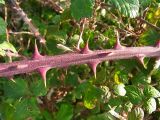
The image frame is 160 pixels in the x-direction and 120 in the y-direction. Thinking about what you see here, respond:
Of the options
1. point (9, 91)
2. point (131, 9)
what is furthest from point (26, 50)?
point (131, 9)

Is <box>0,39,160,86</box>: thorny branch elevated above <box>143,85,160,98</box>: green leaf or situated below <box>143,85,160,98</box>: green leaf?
above

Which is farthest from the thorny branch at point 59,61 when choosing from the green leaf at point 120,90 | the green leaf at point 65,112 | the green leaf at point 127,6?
the green leaf at point 65,112

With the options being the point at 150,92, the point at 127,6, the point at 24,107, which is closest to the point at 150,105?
the point at 150,92

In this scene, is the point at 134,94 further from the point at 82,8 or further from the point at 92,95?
the point at 82,8

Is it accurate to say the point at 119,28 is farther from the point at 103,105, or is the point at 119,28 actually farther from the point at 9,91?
the point at 9,91

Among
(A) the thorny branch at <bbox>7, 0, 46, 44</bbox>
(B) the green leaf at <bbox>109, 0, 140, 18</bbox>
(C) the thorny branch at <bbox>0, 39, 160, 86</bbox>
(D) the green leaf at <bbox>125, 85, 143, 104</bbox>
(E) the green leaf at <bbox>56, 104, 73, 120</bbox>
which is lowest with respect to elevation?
(E) the green leaf at <bbox>56, 104, 73, 120</bbox>

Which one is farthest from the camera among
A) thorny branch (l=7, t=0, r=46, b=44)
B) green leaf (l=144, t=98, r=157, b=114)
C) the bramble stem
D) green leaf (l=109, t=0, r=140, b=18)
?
thorny branch (l=7, t=0, r=46, b=44)

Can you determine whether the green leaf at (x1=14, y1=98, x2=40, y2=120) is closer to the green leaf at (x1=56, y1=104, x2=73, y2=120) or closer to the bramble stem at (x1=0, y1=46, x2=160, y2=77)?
the green leaf at (x1=56, y1=104, x2=73, y2=120)

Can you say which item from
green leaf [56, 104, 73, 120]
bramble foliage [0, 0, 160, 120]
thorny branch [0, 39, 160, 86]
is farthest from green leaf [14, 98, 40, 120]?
thorny branch [0, 39, 160, 86]
